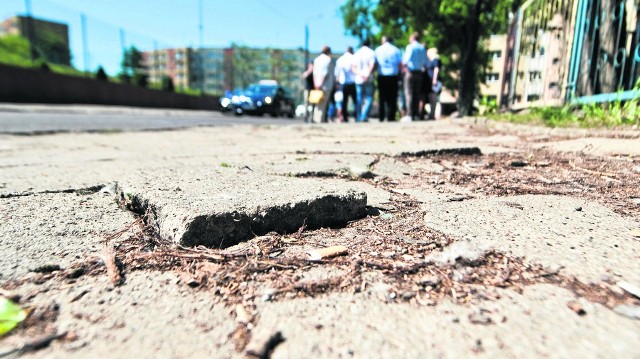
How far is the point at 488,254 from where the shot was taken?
3.16ft

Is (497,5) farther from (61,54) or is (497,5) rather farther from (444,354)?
(61,54)

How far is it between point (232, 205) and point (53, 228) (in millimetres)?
481

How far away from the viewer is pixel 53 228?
1142 mm

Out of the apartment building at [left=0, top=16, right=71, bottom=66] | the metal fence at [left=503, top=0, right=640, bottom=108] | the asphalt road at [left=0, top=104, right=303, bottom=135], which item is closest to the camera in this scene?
the metal fence at [left=503, top=0, right=640, bottom=108]

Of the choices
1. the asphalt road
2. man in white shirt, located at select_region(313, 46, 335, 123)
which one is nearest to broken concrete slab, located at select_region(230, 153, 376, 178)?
the asphalt road

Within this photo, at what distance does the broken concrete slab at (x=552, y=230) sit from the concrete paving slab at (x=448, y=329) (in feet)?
0.55

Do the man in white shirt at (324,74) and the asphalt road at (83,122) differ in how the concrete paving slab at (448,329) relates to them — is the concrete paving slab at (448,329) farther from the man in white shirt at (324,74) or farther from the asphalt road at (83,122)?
the man in white shirt at (324,74)

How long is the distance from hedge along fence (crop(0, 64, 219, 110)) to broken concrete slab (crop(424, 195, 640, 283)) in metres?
23.3

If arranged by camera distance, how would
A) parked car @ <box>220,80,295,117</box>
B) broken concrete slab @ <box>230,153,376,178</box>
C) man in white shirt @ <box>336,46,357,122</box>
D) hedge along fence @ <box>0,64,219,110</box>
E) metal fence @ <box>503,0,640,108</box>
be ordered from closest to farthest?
broken concrete slab @ <box>230,153,376,178</box>
metal fence @ <box>503,0,640,108</box>
man in white shirt @ <box>336,46,357,122</box>
parked car @ <box>220,80,295,117</box>
hedge along fence @ <box>0,64,219,110</box>

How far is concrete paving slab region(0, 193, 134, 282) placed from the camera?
0.95 m

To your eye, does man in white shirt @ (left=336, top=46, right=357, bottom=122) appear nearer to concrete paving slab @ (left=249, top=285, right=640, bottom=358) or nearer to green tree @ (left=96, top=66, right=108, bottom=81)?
concrete paving slab @ (left=249, top=285, right=640, bottom=358)

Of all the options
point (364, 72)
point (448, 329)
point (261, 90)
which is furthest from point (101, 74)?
point (448, 329)

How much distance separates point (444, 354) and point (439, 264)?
31 cm

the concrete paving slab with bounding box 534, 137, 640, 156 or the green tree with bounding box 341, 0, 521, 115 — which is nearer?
the concrete paving slab with bounding box 534, 137, 640, 156
